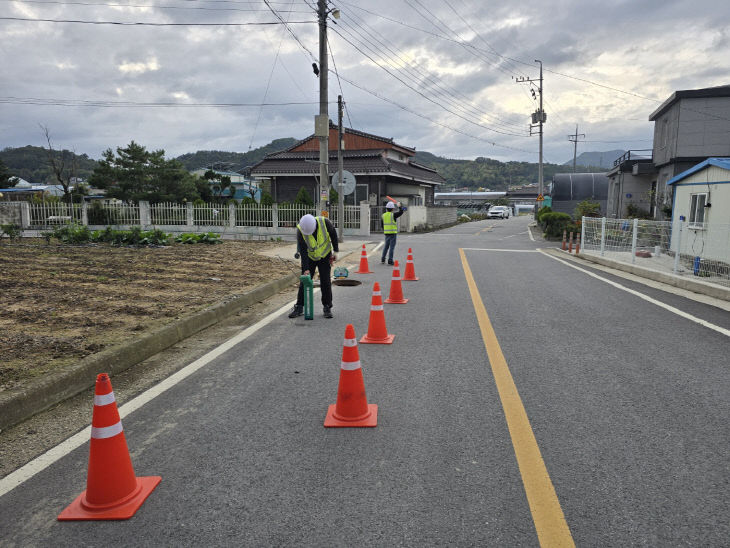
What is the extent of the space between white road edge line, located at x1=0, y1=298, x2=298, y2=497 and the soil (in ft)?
3.11

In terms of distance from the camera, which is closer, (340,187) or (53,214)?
(340,187)

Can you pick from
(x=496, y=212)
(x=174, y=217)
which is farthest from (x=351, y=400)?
(x=496, y=212)

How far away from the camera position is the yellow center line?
8.31ft

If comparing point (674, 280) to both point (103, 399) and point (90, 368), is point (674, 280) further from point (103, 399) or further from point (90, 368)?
point (103, 399)

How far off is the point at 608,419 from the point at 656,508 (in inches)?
45.9

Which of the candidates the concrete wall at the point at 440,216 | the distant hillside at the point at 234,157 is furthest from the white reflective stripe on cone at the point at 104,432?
the distant hillside at the point at 234,157

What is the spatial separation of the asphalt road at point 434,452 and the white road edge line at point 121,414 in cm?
7

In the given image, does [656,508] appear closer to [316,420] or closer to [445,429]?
[445,429]

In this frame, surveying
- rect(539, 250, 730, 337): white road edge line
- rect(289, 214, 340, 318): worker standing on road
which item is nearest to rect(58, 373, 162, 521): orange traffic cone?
rect(289, 214, 340, 318): worker standing on road

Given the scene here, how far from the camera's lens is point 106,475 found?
9.20ft

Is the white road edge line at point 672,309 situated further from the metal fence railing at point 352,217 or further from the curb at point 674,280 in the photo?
the metal fence railing at point 352,217

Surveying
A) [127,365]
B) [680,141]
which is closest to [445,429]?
[127,365]

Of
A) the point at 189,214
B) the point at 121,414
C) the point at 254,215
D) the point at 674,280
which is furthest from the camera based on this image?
the point at 189,214

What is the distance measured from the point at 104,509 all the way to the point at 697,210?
15.7 metres
